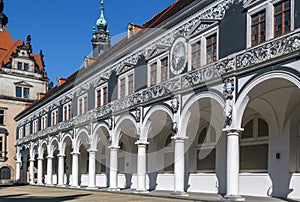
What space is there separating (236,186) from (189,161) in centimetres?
658

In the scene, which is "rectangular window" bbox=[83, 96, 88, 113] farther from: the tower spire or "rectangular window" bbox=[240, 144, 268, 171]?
the tower spire

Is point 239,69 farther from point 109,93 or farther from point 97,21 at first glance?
point 97,21

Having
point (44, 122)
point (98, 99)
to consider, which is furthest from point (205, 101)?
point (44, 122)

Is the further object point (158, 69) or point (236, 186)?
point (158, 69)

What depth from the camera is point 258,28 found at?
14.1m

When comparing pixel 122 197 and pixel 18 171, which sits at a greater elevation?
pixel 122 197

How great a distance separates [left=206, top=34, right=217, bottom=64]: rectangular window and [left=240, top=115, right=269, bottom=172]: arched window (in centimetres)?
299

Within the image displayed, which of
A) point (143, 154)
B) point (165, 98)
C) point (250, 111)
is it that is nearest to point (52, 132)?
point (143, 154)

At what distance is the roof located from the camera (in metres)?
48.0

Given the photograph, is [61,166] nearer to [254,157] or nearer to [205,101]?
[205,101]

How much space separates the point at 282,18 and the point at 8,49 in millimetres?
44826

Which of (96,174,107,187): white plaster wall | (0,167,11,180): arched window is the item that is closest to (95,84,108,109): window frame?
(96,174,107,187): white plaster wall

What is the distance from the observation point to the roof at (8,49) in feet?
157

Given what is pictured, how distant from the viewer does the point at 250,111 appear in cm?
1712
